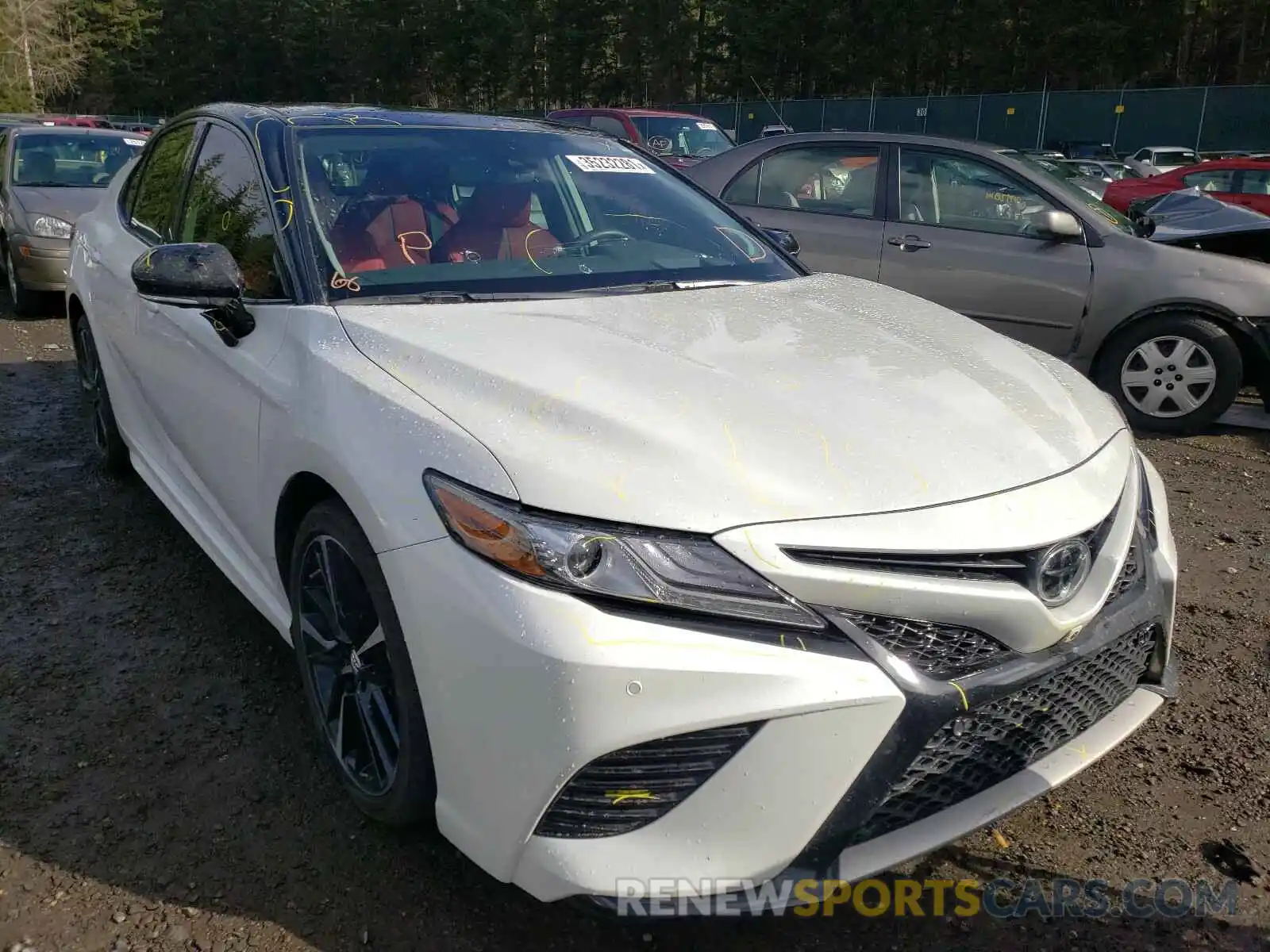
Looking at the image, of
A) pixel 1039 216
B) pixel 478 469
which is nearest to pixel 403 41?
pixel 1039 216

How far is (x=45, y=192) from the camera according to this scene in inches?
334

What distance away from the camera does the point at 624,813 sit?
5.55ft

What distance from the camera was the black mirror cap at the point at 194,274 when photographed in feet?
8.19

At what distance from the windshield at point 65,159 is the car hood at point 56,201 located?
0.22 meters

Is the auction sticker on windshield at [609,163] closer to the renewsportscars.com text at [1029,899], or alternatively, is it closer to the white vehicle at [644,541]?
A: the white vehicle at [644,541]

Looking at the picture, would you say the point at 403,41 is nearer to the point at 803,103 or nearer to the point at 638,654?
the point at 803,103

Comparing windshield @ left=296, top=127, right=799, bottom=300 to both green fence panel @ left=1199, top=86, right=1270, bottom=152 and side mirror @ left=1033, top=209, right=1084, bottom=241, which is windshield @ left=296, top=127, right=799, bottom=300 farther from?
green fence panel @ left=1199, top=86, right=1270, bottom=152

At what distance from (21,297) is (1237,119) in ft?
108

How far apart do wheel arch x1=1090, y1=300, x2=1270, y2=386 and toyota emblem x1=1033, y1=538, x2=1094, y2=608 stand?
423 centimetres

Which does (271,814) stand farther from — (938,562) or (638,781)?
(938,562)

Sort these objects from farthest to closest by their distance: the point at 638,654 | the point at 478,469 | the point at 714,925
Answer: the point at 714,925 < the point at 478,469 < the point at 638,654

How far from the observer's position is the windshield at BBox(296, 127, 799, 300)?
105 inches

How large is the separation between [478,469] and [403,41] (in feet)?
203

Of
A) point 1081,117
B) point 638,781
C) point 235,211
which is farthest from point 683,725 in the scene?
point 1081,117
